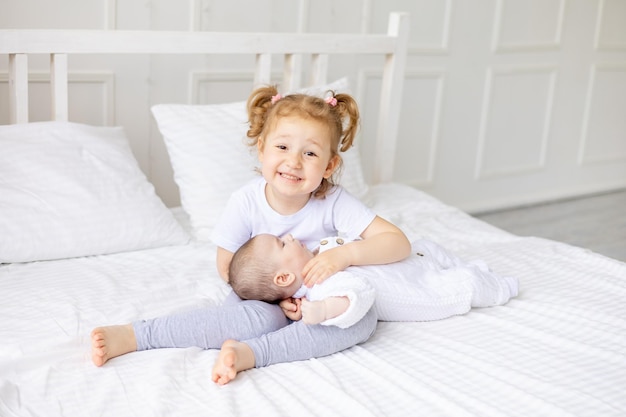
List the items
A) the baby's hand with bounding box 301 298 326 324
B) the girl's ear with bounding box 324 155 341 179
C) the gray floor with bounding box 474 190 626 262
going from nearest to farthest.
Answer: the baby's hand with bounding box 301 298 326 324
the girl's ear with bounding box 324 155 341 179
the gray floor with bounding box 474 190 626 262

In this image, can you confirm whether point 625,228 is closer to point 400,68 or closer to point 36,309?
point 400,68

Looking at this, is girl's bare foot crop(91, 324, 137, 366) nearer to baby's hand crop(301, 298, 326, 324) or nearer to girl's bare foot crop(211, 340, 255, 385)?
girl's bare foot crop(211, 340, 255, 385)

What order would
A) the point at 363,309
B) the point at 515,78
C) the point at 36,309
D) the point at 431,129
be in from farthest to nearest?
the point at 515,78 < the point at 431,129 < the point at 36,309 < the point at 363,309

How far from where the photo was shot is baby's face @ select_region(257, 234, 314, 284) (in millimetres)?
1567

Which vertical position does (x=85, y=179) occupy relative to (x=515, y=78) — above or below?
below

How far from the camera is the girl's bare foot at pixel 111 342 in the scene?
136 centimetres

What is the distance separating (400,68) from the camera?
2.61 m

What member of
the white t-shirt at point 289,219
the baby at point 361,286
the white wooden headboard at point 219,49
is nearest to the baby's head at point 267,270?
the baby at point 361,286

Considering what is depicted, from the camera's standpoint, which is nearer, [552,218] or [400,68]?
[400,68]

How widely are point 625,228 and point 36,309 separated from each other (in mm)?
2920

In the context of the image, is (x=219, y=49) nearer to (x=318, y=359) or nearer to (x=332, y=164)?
(x=332, y=164)

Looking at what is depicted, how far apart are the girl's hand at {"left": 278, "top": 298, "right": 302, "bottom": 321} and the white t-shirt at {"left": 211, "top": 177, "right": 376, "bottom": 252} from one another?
6.7 inches

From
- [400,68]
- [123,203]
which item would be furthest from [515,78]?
[123,203]

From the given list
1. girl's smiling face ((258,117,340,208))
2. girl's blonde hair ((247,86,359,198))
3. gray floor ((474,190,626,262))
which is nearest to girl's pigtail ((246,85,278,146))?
girl's blonde hair ((247,86,359,198))
